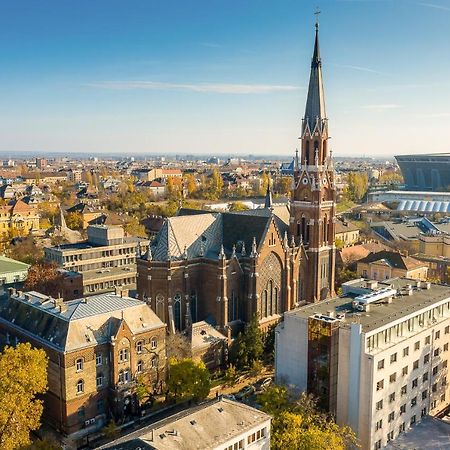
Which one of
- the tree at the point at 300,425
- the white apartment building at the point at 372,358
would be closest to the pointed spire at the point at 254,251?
the white apartment building at the point at 372,358

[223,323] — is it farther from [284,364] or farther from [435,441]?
[435,441]

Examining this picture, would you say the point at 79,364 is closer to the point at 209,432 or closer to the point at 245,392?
the point at 209,432

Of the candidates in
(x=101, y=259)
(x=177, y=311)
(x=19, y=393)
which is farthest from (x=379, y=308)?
(x=101, y=259)

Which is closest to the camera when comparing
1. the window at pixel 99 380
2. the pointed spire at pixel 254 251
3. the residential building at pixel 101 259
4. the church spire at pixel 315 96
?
the window at pixel 99 380

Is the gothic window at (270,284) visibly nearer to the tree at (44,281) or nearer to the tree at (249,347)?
the tree at (249,347)

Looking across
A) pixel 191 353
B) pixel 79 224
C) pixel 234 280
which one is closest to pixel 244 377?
pixel 191 353

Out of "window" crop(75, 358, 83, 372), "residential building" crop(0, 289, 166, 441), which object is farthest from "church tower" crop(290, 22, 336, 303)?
"window" crop(75, 358, 83, 372)
